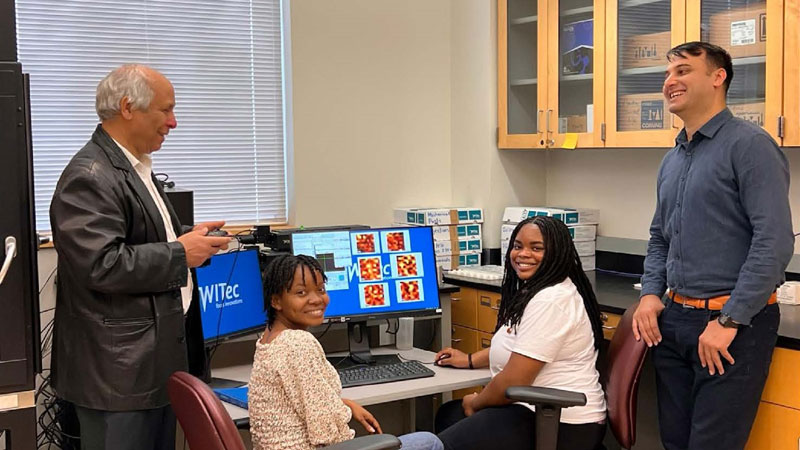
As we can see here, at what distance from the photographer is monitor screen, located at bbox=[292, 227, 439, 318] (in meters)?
2.96

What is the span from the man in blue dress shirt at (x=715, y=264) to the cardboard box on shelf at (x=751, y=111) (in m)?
0.54

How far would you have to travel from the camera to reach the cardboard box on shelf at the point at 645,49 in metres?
3.30

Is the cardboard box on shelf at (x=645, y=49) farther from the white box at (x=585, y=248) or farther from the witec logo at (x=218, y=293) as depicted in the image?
the witec logo at (x=218, y=293)

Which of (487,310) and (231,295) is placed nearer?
(231,295)

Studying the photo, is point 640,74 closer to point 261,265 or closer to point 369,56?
point 369,56

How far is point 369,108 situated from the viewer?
4012 millimetres

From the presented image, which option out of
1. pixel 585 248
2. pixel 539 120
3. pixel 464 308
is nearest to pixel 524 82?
pixel 539 120

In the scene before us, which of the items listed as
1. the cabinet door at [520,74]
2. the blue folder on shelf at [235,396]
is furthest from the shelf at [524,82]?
the blue folder on shelf at [235,396]

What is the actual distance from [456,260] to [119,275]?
2.22 metres

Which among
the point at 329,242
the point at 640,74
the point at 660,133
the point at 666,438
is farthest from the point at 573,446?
the point at 640,74

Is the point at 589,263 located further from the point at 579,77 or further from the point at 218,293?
the point at 218,293

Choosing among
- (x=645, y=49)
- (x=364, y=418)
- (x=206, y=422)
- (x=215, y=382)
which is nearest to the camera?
(x=206, y=422)

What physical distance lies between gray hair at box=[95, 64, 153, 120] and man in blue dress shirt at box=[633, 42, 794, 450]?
4.90 ft

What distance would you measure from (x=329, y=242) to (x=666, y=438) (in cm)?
128
